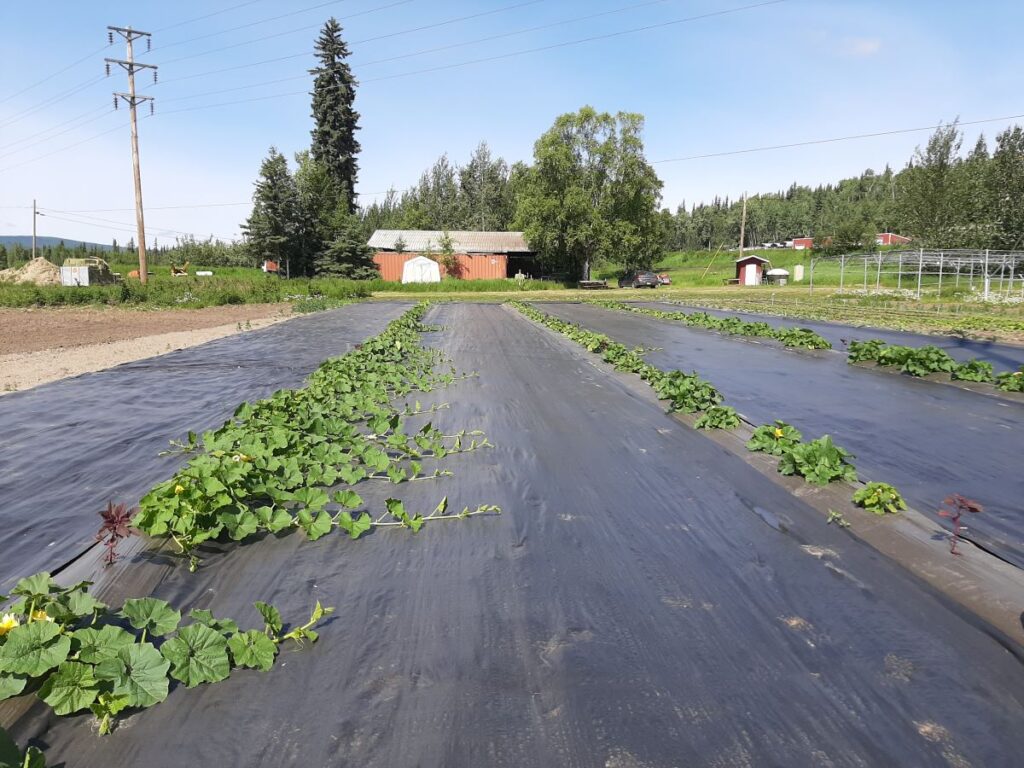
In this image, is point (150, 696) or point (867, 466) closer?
point (150, 696)

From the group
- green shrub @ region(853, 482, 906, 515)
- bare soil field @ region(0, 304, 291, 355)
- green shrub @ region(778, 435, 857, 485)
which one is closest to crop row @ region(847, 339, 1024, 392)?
green shrub @ region(778, 435, 857, 485)

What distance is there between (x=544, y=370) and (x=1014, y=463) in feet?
19.7

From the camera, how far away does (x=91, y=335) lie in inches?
602

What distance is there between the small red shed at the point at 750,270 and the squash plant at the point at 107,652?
5306 cm

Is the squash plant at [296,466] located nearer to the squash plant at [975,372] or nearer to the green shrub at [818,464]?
the green shrub at [818,464]

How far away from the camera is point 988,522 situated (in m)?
3.80

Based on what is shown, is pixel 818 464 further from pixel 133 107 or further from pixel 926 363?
pixel 133 107

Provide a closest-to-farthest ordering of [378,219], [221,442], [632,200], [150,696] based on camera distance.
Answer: [150,696]
[221,442]
[632,200]
[378,219]

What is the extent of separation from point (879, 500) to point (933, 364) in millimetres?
6369

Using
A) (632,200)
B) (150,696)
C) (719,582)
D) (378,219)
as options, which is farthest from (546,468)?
(378,219)

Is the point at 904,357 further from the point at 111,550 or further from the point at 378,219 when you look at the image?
the point at 378,219

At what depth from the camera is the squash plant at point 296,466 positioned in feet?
10.7

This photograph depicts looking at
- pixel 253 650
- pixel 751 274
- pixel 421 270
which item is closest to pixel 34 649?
pixel 253 650

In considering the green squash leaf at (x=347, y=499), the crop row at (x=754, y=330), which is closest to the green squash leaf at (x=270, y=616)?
the green squash leaf at (x=347, y=499)
